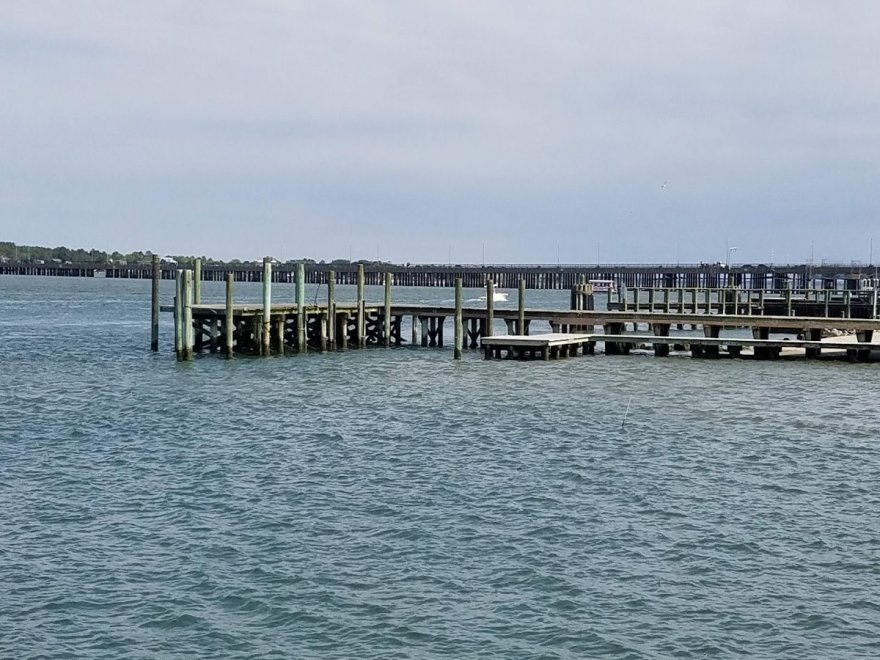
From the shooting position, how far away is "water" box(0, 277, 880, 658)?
14102 mm

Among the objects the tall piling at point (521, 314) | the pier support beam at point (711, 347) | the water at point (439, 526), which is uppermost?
the tall piling at point (521, 314)

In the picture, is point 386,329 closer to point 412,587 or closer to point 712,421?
point 712,421

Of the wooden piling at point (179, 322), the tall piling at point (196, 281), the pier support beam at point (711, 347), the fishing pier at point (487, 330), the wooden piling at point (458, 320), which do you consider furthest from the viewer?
the pier support beam at point (711, 347)

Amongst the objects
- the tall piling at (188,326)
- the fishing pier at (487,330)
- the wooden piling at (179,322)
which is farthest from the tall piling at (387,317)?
the wooden piling at (179,322)

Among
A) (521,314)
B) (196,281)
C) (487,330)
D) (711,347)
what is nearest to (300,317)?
(196,281)

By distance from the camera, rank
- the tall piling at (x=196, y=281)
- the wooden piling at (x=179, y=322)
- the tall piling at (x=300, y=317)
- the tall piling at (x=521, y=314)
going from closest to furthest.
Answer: the wooden piling at (x=179, y=322) → the tall piling at (x=196, y=281) → the tall piling at (x=300, y=317) → the tall piling at (x=521, y=314)

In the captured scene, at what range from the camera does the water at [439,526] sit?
46.3 ft

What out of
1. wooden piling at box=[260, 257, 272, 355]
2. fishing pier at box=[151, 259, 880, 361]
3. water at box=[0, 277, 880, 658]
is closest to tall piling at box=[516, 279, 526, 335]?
fishing pier at box=[151, 259, 880, 361]

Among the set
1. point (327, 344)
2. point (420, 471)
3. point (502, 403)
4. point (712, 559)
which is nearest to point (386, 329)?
point (327, 344)

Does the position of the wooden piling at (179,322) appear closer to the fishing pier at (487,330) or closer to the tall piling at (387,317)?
the fishing pier at (487,330)

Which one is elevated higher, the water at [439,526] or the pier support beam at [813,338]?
the pier support beam at [813,338]

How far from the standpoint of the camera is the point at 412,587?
15.6m

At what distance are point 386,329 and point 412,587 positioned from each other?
128 feet

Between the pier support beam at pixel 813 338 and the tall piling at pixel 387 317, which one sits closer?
the pier support beam at pixel 813 338
